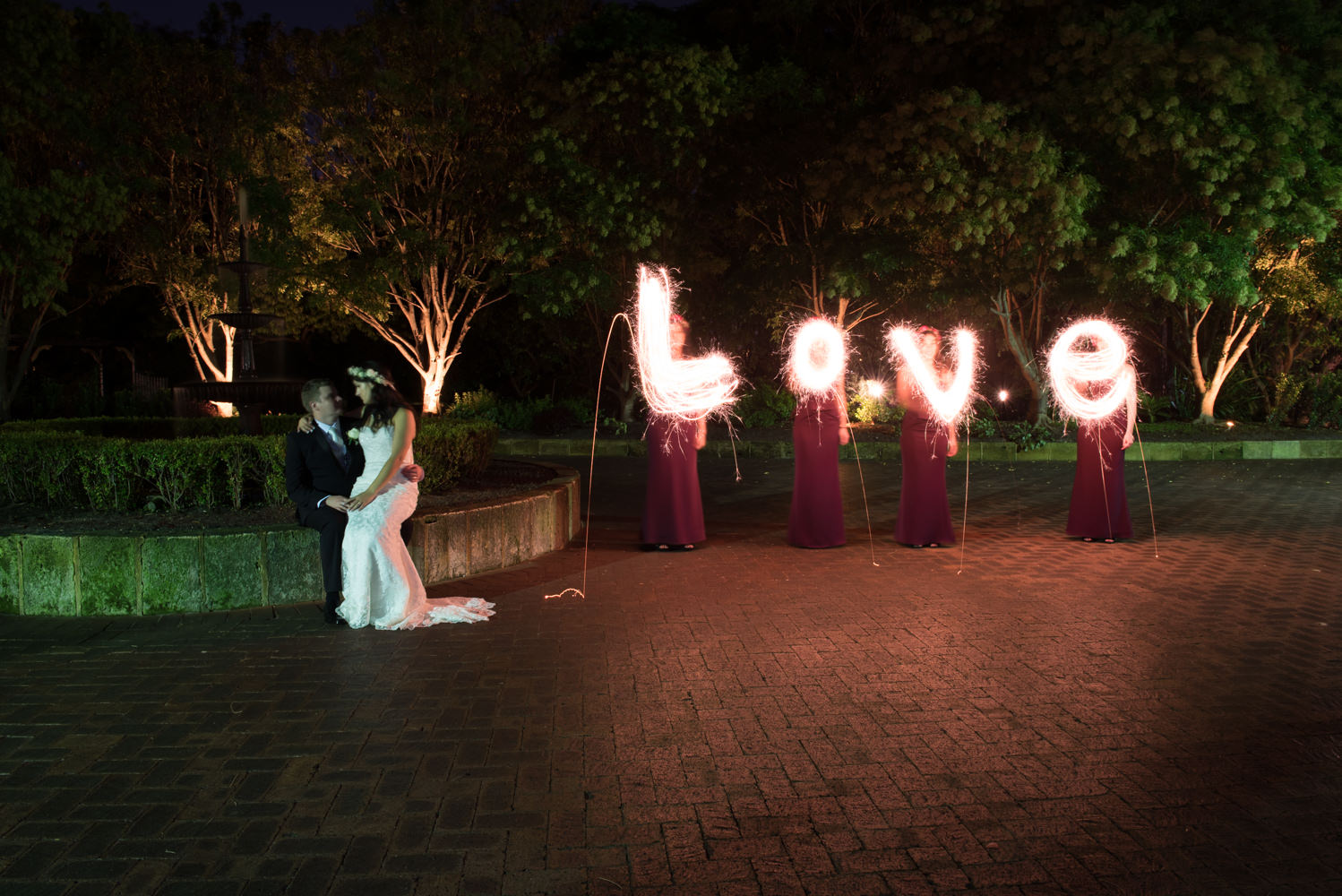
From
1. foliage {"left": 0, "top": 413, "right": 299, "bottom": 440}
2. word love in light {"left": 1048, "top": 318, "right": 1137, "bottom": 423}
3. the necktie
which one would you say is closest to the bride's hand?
the necktie

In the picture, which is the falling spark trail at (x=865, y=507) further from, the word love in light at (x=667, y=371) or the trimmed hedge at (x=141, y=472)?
the trimmed hedge at (x=141, y=472)

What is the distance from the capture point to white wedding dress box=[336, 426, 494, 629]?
734cm

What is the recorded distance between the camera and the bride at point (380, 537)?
7.34 meters

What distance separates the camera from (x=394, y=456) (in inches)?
292

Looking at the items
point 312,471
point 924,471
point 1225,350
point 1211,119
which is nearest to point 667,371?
point 924,471

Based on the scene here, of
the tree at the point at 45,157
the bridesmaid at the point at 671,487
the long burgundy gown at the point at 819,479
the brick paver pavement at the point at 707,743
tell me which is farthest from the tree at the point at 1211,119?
the tree at the point at 45,157

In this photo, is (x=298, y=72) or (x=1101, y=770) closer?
(x=1101, y=770)

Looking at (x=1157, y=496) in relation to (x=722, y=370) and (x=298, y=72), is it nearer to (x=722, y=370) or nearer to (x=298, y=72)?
(x=722, y=370)

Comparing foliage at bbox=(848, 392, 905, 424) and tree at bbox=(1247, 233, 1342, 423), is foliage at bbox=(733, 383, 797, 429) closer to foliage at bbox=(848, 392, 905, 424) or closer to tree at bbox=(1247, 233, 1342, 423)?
foliage at bbox=(848, 392, 905, 424)

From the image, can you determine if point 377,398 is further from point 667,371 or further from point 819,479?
point 819,479

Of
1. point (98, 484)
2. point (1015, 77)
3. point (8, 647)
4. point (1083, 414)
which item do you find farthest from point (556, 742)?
point (1015, 77)

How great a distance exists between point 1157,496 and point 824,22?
1452 cm

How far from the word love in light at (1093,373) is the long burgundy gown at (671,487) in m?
3.83

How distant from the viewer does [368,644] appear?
686cm
